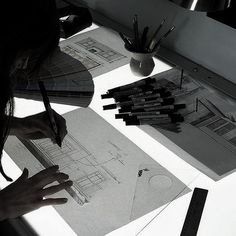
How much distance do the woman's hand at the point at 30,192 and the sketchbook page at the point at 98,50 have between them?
1.40 feet

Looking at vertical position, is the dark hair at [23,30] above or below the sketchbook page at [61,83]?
above

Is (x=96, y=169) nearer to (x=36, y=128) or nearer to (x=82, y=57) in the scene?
(x=36, y=128)

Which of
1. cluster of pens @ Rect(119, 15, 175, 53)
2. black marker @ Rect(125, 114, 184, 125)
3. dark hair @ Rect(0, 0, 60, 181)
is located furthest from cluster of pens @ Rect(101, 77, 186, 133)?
dark hair @ Rect(0, 0, 60, 181)

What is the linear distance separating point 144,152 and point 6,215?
337mm

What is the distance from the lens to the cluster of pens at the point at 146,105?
107cm

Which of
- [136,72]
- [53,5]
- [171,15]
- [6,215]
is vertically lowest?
[6,215]

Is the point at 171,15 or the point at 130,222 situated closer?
the point at 130,222

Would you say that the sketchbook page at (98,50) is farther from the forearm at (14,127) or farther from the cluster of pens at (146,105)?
the forearm at (14,127)

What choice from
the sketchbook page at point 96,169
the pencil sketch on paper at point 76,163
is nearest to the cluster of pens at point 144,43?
the sketchbook page at point 96,169

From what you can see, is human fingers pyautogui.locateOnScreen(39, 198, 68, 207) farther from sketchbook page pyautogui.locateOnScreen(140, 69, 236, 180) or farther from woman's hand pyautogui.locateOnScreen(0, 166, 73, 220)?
sketchbook page pyautogui.locateOnScreen(140, 69, 236, 180)

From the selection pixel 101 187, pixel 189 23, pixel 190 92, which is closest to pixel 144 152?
pixel 101 187

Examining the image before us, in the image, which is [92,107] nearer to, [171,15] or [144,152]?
[144,152]

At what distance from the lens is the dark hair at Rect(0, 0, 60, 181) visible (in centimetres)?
73

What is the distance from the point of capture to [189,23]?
1297 millimetres
